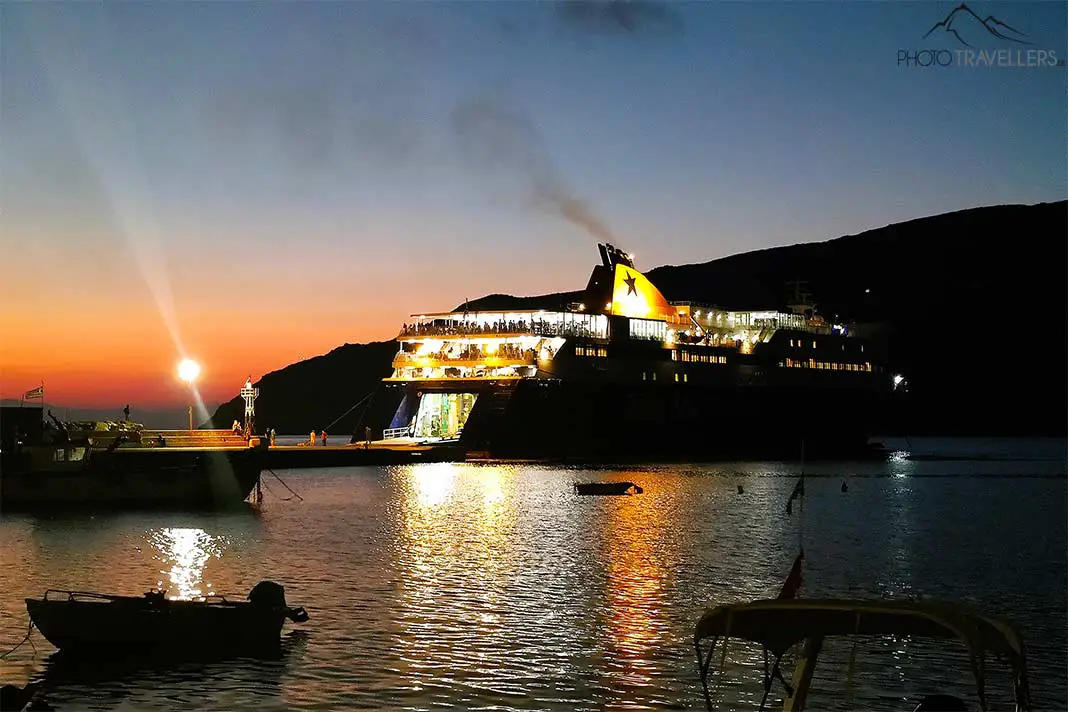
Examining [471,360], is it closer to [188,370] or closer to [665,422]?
[665,422]

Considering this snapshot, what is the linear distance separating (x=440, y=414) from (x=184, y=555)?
52.2m

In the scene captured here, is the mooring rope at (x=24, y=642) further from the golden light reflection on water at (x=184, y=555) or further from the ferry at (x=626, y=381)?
the ferry at (x=626, y=381)

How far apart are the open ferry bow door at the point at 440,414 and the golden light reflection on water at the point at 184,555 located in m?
43.1

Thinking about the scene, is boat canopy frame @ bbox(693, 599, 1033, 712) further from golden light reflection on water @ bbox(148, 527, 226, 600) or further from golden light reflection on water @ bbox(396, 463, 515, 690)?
golden light reflection on water @ bbox(148, 527, 226, 600)

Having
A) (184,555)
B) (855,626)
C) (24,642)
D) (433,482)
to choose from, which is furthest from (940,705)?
(433,482)

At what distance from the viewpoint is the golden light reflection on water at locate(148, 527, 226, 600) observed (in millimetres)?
31203

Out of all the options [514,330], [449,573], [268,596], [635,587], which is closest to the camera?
[268,596]

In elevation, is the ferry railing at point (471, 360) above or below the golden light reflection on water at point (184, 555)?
above

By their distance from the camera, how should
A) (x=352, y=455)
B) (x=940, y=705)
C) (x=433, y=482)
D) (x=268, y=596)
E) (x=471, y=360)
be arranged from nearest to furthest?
(x=940, y=705) → (x=268, y=596) → (x=433, y=482) → (x=352, y=455) → (x=471, y=360)

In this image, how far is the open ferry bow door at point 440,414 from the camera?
291 ft

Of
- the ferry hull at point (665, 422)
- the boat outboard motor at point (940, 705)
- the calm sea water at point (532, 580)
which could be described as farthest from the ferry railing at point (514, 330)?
the boat outboard motor at point (940, 705)

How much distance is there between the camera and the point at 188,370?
6600 cm

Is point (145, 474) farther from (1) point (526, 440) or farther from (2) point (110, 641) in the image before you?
(1) point (526, 440)

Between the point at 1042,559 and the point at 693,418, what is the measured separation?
2231 inches
